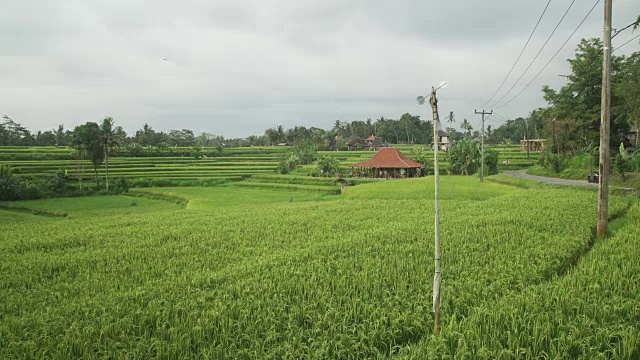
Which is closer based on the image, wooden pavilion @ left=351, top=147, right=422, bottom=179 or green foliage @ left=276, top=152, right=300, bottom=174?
wooden pavilion @ left=351, top=147, right=422, bottom=179

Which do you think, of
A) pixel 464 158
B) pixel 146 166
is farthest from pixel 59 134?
pixel 464 158

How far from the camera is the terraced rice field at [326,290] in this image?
4.75 meters

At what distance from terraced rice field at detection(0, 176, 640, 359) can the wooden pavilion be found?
23.2 meters

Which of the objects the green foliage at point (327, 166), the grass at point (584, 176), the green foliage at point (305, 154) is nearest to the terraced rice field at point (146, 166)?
the green foliage at point (327, 166)

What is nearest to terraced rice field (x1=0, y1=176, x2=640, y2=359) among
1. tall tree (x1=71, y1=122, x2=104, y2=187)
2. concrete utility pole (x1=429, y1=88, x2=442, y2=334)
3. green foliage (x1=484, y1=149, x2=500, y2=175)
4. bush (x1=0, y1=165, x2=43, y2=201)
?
concrete utility pole (x1=429, y1=88, x2=442, y2=334)

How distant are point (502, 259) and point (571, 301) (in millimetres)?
2573

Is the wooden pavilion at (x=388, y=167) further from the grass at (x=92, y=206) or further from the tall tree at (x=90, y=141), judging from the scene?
the tall tree at (x=90, y=141)

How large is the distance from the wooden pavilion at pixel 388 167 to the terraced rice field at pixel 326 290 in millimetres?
23213

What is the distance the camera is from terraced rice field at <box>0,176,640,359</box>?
4.75 meters

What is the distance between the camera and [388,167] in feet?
121

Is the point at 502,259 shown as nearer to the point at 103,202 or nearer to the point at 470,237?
the point at 470,237

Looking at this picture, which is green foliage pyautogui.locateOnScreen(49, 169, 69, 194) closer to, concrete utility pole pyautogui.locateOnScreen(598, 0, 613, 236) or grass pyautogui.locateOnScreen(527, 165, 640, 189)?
concrete utility pole pyautogui.locateOnScreen(598, 0, 613, 236)

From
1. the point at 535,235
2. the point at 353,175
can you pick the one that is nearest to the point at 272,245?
the point at 535,235

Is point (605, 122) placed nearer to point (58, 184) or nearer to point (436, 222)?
point (436, 222)
